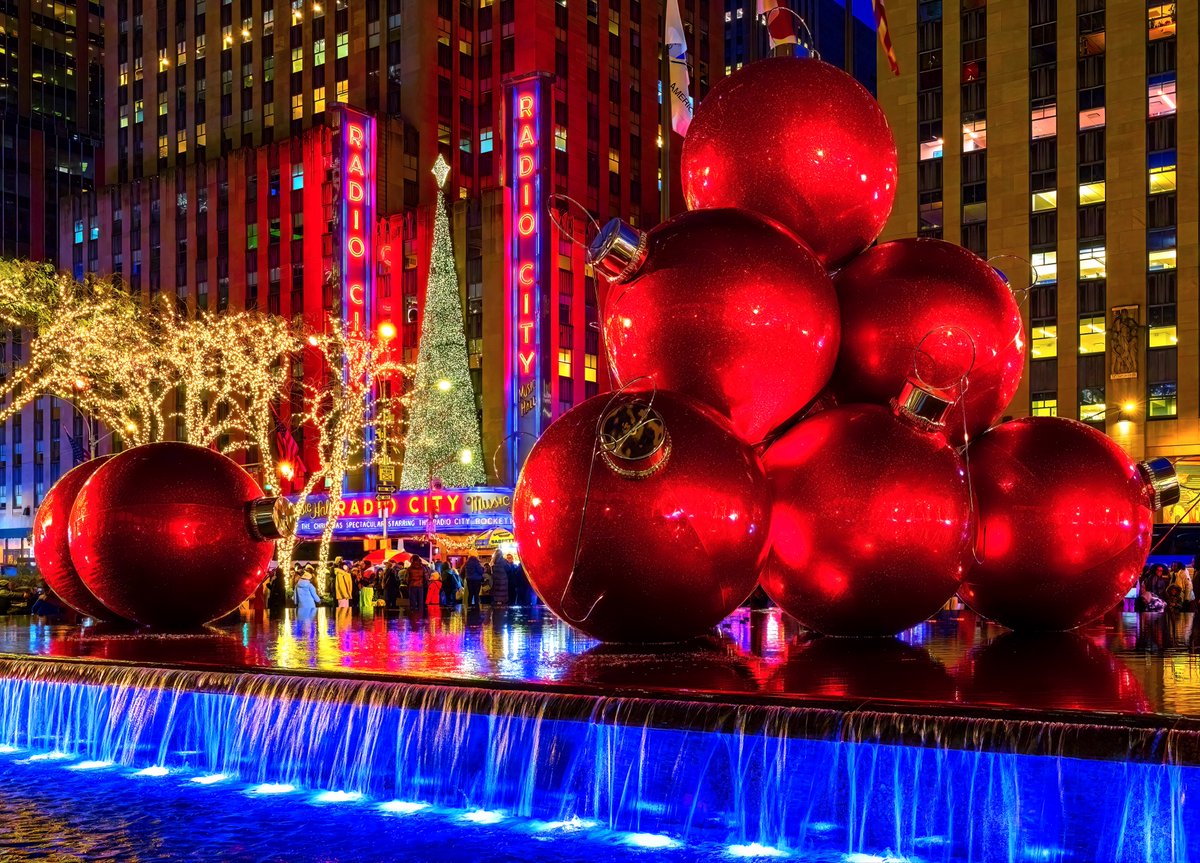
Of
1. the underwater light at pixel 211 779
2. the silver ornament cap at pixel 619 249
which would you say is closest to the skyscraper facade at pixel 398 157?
the silver ornament cap at pixel 619 249

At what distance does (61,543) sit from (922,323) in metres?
8.88

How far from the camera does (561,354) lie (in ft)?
205

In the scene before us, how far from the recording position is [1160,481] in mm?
10242

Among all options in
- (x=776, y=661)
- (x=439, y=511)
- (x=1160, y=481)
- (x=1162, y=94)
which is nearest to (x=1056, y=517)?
(x=1160, y=481)

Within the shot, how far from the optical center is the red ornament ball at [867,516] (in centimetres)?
880

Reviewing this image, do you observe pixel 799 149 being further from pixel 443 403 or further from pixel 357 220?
pixel 357 220

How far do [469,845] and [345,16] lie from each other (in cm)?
7470

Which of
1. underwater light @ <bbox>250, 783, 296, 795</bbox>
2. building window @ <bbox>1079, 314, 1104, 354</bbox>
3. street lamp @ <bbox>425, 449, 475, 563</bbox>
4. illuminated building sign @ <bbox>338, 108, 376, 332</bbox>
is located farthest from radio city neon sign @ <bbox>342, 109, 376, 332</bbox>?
underwater light @ <bbox>250, 783, 296, 795</bbox>

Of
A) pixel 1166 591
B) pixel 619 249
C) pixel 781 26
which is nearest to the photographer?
pixel 619 249

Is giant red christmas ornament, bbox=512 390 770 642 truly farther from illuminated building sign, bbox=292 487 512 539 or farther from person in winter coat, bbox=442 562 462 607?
illuminated building sign, bbox=292 487 512 539

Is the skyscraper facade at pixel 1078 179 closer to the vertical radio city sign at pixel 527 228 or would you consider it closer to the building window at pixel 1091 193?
the building window at pixel 1091 193

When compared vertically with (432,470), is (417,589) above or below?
below

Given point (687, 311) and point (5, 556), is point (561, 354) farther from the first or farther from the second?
point (687, 311)


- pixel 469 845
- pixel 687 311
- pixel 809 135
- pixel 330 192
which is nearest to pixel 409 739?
pixel 469 845
